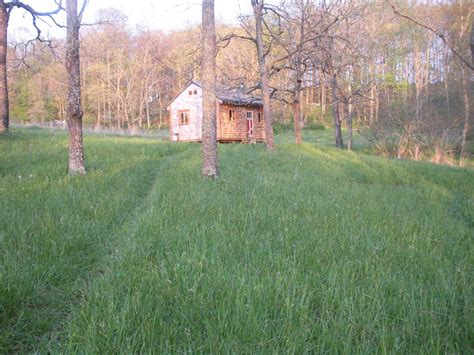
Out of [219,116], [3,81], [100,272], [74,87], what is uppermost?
[3,81]

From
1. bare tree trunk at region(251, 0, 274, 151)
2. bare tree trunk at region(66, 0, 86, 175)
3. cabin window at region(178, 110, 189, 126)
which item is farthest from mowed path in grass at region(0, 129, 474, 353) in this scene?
cabin window at region(178, 110, 189, 126)

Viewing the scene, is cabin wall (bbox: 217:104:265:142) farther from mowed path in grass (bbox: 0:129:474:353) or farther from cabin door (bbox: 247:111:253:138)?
mowed path in grass (bbox: 0:129:474:353)

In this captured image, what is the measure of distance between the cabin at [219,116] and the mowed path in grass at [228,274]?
79.1 ft

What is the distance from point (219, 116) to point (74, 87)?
67.8 feet

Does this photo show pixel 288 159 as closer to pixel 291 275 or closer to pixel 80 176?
pixel 80 176

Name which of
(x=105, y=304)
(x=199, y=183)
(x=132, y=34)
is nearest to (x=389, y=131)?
(x=199, y=183)

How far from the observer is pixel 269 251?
3.82 metres

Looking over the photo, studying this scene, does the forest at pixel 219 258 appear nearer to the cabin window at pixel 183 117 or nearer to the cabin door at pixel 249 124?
the cabin window at pixel 183 117

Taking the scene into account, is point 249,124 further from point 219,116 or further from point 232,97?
point 219,116

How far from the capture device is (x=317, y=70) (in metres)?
23.2

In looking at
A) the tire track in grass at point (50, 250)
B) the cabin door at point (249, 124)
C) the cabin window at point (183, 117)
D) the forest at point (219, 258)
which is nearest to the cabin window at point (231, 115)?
the cabin door at point (249, 124)

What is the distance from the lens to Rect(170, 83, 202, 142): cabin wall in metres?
31.0

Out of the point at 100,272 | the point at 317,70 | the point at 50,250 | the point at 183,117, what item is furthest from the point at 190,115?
the point at 100,272

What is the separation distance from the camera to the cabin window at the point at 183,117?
31734 millimetres
